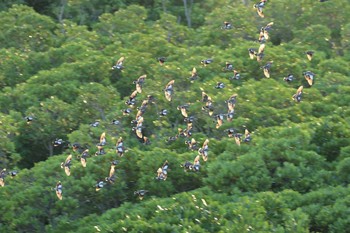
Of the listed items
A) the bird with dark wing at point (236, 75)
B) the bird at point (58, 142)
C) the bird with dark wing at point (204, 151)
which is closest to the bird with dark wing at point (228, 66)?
the bird with dark wing at point (236, 75)

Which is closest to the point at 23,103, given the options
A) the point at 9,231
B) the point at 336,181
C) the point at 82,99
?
the point at 82,99

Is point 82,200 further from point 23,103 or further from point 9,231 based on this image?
point 23,103

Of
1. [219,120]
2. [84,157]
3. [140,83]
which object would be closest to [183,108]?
[219,120]

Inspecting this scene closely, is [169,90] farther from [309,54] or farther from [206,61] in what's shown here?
[309,54]

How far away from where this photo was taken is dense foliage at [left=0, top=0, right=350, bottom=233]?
64.8 feet

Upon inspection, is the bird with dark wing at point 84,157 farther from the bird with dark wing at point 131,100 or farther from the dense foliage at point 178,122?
the bird with dark wing at point 131,100

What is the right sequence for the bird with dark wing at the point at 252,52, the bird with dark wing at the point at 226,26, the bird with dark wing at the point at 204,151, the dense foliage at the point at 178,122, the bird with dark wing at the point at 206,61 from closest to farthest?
the dense foliage at the point at 178,122 → the bird with dark wing at the point at 204,151 → the bird with dark wing at the point at 252,52 → the bird with dark wing at the point at 206,61 → the bird with dark wing at the point at 226,26


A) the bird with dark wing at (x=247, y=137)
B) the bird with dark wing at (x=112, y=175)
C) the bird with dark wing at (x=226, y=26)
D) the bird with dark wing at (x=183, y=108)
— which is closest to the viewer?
the bird with dark wing at (x=112, y=175)

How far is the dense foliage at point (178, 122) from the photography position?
778 inches

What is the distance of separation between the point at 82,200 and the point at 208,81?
593 centimetres

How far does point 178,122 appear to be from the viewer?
2538 centimetres

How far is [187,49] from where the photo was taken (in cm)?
2958

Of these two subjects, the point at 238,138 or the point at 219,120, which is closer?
the point at 238,138

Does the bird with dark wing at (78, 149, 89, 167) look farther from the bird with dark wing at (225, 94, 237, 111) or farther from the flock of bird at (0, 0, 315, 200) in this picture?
the bird with dark wing at (225, 94, 237, 111)
